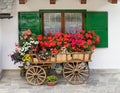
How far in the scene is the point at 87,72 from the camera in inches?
508

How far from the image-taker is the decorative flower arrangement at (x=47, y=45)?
1251 cm

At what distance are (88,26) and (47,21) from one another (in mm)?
1542

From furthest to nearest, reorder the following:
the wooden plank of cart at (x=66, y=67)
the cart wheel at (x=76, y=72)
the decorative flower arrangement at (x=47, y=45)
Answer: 1. the cart wheel at (x=76, y=72)
2. the wooden plank of cart at (x=66, y=67)
3. the decorative flower arrangement at (x=47, y=45)

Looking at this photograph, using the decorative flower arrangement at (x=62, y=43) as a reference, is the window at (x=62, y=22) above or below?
above

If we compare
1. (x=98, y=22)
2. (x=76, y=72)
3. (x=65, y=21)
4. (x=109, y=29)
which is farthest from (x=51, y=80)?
(x=109, y=29)

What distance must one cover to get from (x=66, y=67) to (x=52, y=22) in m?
2.20

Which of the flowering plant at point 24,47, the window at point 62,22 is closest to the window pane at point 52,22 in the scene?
the window at point 62,22

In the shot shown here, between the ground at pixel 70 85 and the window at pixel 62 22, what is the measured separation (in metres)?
1.81

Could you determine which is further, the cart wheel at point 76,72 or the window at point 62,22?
the window at point 62,22

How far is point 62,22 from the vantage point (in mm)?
14172

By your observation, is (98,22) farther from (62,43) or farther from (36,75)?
(36,75)

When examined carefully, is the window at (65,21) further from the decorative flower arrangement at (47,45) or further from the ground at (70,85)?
the ground at (70,85)

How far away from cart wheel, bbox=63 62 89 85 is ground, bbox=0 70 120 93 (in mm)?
198

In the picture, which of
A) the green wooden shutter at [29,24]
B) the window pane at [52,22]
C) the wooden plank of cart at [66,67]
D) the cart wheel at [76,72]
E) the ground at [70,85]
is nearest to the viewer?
the ground at [70,85]
